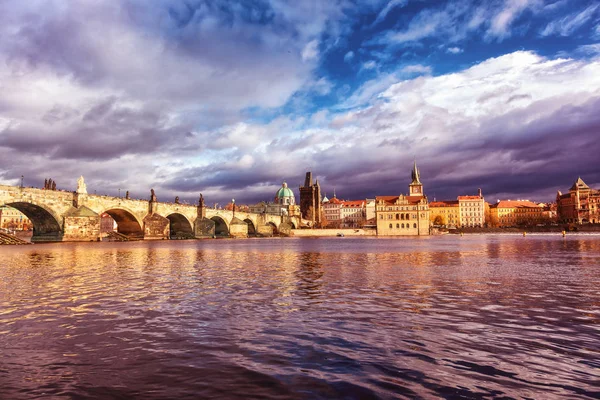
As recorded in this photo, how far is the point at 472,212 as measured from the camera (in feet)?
577

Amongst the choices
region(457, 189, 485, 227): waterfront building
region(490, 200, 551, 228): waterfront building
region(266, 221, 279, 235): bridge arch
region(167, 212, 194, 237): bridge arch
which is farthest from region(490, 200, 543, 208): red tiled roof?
region(167, 212, 194, 237): bridge arch

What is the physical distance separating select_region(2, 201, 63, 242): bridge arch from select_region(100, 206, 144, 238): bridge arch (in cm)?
1202

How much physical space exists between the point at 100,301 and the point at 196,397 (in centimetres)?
670

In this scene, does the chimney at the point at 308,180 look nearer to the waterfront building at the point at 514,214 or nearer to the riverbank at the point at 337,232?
the riverbank at the point at 337,232

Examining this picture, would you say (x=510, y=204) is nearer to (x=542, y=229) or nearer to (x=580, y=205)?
(x=580, y=205)

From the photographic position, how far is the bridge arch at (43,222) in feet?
169

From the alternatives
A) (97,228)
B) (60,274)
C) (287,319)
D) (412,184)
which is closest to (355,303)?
(287,319)

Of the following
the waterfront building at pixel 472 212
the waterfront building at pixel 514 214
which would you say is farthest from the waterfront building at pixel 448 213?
the waterfront building at pixel 514 214

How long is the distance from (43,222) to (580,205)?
7005 inches

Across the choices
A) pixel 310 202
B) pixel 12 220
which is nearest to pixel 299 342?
pixel 12 220

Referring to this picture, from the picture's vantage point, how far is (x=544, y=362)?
211 inches

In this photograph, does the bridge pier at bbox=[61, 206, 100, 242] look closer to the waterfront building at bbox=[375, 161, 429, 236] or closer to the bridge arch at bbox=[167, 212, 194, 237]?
the bridge arch at bbox=[167, 212, 194, 237]

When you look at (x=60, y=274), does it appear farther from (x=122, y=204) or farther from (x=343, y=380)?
(x=122, y=204)

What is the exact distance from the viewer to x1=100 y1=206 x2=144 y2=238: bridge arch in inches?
2680
